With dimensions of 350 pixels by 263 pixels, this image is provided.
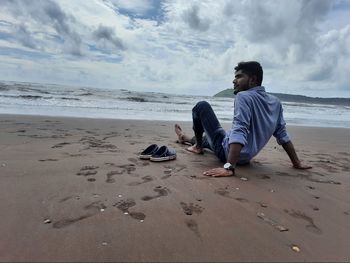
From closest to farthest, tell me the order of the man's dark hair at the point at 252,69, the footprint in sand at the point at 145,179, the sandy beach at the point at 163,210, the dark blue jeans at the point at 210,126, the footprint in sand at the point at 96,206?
the sandy beach at the point at 163,210 → the footprint in sand at the point at 96,206 → the footprint in sand at the point at 145,179 → the man's dark hair at the point at 252,69 → the dark blue jeans at the point at 210,126

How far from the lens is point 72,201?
102 inches

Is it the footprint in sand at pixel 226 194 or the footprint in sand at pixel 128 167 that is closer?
the footprint in sand at pixel 226 194

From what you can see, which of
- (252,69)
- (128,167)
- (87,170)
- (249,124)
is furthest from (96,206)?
(252,69)

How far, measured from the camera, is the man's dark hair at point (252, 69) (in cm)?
369

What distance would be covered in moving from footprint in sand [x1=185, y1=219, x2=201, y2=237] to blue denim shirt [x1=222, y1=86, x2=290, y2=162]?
53.7 inches

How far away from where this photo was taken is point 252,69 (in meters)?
3.72

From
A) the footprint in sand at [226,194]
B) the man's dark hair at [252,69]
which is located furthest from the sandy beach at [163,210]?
the man's dark hair at [252,69]

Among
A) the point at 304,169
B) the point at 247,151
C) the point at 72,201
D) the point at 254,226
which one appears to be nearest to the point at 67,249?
the point at 72,201

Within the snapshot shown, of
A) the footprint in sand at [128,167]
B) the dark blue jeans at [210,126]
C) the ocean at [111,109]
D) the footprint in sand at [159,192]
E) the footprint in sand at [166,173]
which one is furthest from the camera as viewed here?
the ocean at [111,109]

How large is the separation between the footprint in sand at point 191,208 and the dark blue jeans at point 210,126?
4.89 ft

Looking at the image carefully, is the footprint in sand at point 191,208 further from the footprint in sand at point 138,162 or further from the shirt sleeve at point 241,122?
the footprint in sand at point 138,162

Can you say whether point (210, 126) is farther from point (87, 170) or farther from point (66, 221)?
point (66, 221)

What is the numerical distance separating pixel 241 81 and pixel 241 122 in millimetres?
542

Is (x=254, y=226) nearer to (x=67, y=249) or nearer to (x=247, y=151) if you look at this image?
(x=67, y=249)
